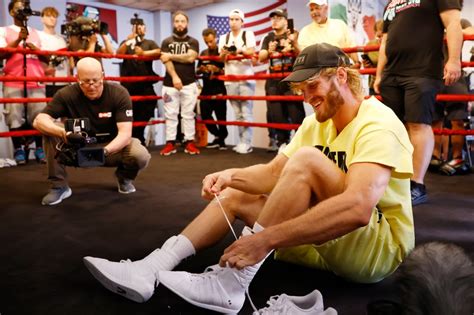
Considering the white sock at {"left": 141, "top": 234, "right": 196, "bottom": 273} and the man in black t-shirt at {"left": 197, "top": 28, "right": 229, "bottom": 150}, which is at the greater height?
the man in black t-shirt at {"left": 197, "top": 28, "right": 229, "bottom": 150}

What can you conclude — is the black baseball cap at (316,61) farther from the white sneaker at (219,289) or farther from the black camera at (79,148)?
the black camera at (79,148)

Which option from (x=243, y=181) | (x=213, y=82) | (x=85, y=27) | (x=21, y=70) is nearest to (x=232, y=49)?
(x=213, y=82)

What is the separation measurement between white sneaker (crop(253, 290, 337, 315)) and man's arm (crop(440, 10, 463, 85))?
5.60 ft

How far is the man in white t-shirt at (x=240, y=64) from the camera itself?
5.02 metres

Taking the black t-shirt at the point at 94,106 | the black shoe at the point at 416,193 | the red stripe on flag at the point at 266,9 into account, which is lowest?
the black shoe at the point at 416,193

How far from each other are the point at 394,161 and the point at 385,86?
1628mm

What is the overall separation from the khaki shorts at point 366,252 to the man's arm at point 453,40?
4.76ft

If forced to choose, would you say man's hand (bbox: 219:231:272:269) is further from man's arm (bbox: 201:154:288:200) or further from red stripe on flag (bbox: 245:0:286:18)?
red stripe on flag (bbox: 245:0:286:18)

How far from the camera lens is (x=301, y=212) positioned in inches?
50.6

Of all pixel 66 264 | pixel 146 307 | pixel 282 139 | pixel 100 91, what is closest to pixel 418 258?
pixel 146 307

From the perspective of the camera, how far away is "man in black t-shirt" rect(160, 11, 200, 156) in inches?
193

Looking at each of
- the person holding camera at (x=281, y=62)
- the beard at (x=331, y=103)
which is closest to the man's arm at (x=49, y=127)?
the beard at (x=331, y=103)

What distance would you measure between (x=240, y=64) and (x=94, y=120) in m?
2.51

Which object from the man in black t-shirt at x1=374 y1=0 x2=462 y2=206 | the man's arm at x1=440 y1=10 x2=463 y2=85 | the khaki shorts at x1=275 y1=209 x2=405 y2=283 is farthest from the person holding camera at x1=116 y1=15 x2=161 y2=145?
the khaki shorts at x1=275 y1=209 x2=405 y2=283
